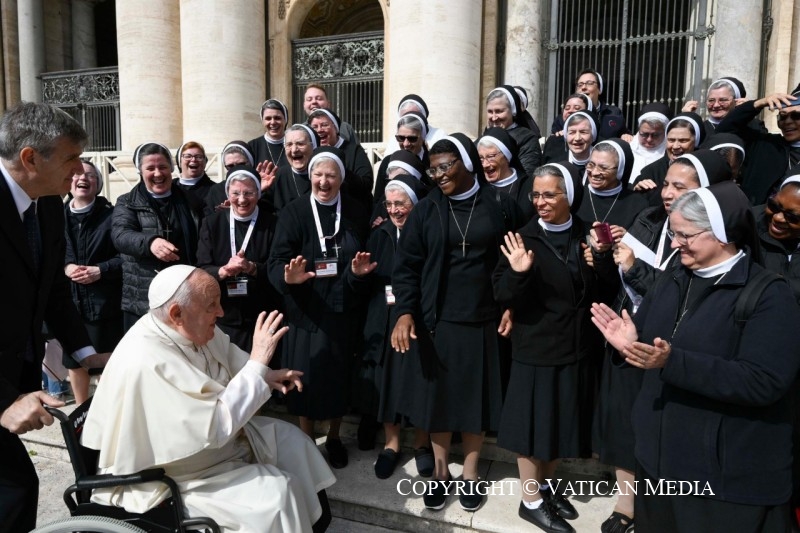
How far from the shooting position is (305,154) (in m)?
4.85

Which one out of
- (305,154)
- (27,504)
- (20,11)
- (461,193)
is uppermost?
(20,11)

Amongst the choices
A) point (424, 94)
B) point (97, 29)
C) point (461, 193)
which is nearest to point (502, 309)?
point (461, 193)

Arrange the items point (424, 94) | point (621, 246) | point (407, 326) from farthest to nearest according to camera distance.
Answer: point (424, 94) < point (407, 326) < point (621, 246)

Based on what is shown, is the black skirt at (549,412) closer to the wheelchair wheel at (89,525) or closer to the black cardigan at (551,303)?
the black cardigan at (551,303)

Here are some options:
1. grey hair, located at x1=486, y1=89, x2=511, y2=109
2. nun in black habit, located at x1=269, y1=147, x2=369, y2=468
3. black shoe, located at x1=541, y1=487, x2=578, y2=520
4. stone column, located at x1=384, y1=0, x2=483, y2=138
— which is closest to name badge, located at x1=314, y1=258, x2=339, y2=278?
nun in black habit, located at x1=269, y1=147, x2=369, y2=468

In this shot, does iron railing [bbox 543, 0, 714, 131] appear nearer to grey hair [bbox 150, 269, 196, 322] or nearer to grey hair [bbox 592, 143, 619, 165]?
grey hair [bbox 592, 143, 619, 165]

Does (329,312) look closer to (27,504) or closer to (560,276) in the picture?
(560,276)

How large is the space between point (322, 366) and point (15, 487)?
72.5 inches

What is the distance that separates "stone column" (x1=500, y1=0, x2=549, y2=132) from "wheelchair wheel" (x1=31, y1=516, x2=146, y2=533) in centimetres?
912

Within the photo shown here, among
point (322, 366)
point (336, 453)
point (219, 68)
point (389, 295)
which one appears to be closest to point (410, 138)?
point (389, 295)

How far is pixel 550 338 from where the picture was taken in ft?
10.8

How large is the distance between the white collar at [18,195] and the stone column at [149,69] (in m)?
8.84

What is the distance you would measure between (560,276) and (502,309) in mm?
465

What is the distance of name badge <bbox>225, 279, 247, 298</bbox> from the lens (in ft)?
13.3
